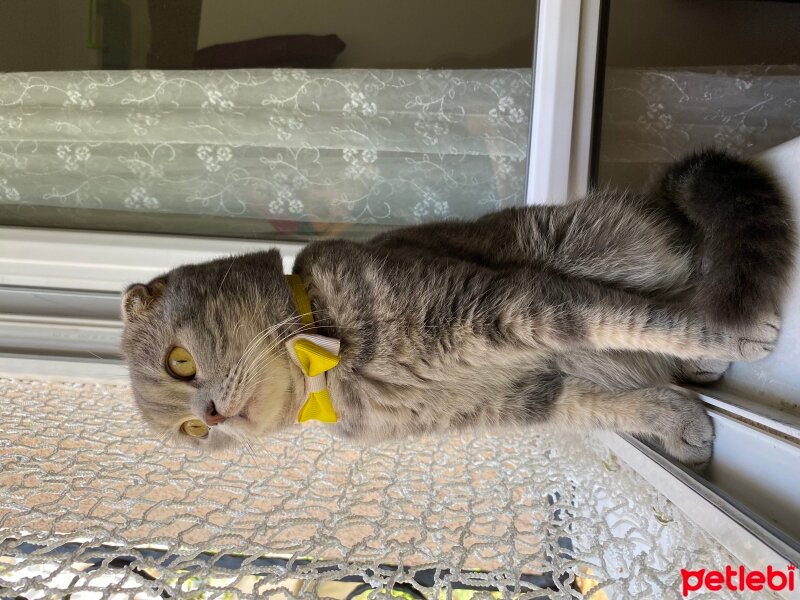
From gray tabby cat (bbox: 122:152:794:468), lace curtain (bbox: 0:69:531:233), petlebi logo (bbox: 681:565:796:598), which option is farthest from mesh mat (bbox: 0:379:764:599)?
lace curtain (bbox: 0:69:531:233)

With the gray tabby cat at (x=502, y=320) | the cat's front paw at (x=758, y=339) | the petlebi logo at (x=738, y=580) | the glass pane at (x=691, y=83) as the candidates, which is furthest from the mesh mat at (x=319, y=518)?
the glass pane at (x=691, y=83)

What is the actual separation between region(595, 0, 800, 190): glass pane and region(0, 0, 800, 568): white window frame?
0.37 feet

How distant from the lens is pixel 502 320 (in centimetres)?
96

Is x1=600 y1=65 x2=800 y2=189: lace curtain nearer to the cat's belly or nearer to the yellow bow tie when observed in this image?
the cat's belly

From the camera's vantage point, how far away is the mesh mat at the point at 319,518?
0.83 meters

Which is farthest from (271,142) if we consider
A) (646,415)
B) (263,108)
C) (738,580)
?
(738,580)

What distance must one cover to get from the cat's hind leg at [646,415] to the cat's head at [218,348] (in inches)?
21.8

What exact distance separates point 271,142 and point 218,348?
999mm

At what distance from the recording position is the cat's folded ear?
1130 millimetres

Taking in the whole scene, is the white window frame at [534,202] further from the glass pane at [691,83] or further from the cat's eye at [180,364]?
the cat's eye at [180,364]

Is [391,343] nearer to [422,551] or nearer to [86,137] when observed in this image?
[422,551]

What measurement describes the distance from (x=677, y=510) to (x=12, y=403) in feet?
4.99

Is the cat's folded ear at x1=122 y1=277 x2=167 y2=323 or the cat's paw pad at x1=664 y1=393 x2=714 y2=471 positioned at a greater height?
the cat's folded ear at x1=122 y1=277 x2=167 y2=323

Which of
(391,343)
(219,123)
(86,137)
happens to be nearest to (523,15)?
(219,123)
